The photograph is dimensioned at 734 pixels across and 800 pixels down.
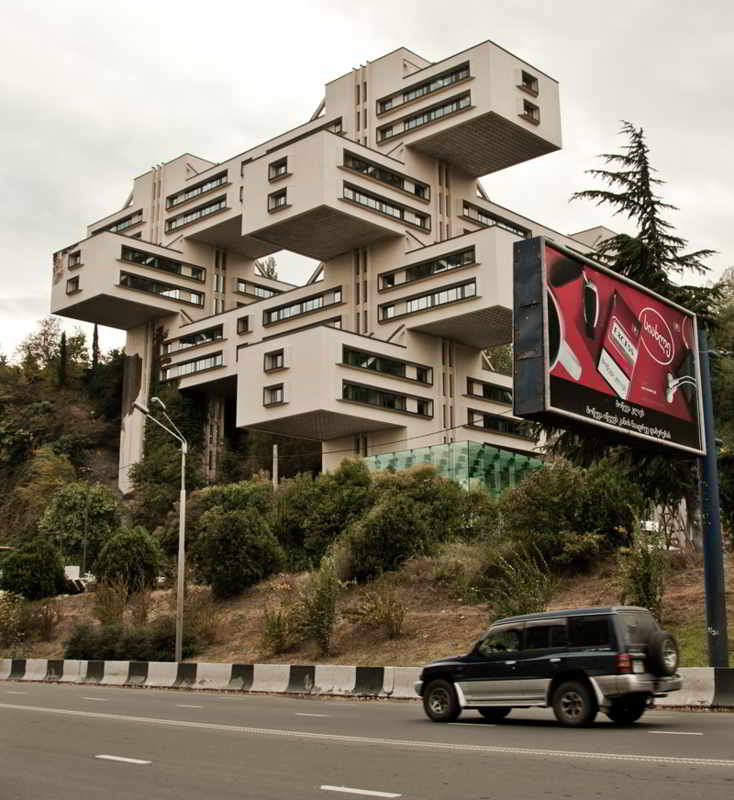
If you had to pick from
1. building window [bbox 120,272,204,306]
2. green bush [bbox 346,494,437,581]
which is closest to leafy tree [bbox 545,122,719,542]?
green bush [bbox 346,494,437,581]

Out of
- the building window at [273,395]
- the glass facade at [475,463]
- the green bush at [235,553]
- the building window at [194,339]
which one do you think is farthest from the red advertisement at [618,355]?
the building window at [194,339]

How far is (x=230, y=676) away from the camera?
24047mm

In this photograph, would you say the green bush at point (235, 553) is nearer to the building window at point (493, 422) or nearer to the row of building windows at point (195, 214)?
the building window at point (493, 422)

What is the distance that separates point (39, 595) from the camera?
1625 inches

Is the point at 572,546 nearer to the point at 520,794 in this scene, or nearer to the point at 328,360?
the point at 520,794

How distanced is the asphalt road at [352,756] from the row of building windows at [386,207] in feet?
162

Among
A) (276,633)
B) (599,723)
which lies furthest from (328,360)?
(599,723)

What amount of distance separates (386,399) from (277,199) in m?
15.1

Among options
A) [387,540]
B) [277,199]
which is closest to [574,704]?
[387,540]

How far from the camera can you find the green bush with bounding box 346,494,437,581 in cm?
3064

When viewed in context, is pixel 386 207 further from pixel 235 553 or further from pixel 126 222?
pixel 235 553

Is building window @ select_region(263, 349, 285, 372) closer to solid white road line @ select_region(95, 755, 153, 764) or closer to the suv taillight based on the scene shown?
the suv taillight

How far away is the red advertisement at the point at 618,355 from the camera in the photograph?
646 inches

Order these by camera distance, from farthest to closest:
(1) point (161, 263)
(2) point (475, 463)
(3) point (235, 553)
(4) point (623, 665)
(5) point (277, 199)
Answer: (1) point (161, 263) < (5) point (277, 199) < (2) point (475, 463) < (3) point (235, 553) < (4) point (623, 665)
